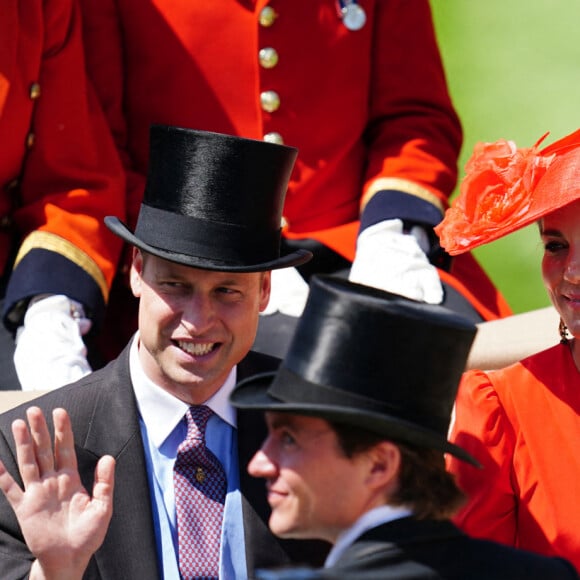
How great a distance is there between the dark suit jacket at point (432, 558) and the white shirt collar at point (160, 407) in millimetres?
784

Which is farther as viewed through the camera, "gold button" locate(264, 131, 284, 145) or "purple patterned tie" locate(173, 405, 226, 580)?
"gold button" locate(264, 131, 284, 145)

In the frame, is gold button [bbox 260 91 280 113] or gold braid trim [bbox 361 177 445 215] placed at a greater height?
gold button [bbox 260 91 280 113]

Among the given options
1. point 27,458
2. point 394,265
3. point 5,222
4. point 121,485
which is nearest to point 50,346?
point 5,222

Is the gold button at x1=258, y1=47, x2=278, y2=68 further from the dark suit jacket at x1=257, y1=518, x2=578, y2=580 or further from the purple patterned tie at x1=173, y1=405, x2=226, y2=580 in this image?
the dark suit jacket at x1=257, y1=518, x2=578, y2=580

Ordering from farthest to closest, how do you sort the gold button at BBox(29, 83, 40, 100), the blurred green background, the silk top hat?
1. the blurred green background
2. the gold button at BBox(29, 83, 40, 100)
3. the silk top hat

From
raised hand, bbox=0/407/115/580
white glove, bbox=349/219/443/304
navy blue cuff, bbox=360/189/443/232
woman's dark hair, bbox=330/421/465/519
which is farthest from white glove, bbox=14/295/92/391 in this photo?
woman's dark hair, bbox=330/421/465/519

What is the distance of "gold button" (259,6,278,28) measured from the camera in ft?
11.8

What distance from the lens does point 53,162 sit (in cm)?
344

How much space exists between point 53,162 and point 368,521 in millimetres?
1702

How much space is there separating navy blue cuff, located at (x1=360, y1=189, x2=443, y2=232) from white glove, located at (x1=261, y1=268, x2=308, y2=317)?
0.24m

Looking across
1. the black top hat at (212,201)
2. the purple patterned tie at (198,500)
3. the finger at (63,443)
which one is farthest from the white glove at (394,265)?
the finger at (63,443)

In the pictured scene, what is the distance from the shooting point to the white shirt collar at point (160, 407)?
107 inches

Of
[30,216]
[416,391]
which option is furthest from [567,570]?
[30,216]

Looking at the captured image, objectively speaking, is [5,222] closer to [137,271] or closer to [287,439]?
[137,271]
